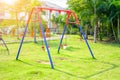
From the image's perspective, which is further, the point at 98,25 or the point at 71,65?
the point at 98,25

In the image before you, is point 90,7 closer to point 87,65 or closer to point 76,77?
point 87,65

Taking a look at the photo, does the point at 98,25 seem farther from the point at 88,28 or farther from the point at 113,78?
the point at 113,78

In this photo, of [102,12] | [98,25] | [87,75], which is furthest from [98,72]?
[98,25]

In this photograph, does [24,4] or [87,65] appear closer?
[87,65]

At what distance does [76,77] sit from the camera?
593 centimetres

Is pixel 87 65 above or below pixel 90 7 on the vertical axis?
below

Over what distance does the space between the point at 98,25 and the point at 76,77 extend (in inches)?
443

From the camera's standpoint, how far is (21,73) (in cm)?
617

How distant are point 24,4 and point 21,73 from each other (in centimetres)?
1153

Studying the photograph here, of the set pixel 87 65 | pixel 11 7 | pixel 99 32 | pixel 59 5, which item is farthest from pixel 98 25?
pixel 59 5

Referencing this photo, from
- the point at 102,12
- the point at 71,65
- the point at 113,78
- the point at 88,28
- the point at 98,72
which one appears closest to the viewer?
the point at 113,78

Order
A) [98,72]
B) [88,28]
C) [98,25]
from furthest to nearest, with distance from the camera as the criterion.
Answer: [88,28]
[98,25]
[98,72]

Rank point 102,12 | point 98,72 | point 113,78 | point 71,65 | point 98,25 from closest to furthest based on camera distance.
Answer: point 113,78 → point 98,72 → point 71,65 → point 102,12 → point 98,25

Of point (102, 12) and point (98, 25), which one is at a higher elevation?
point (102, 12)
